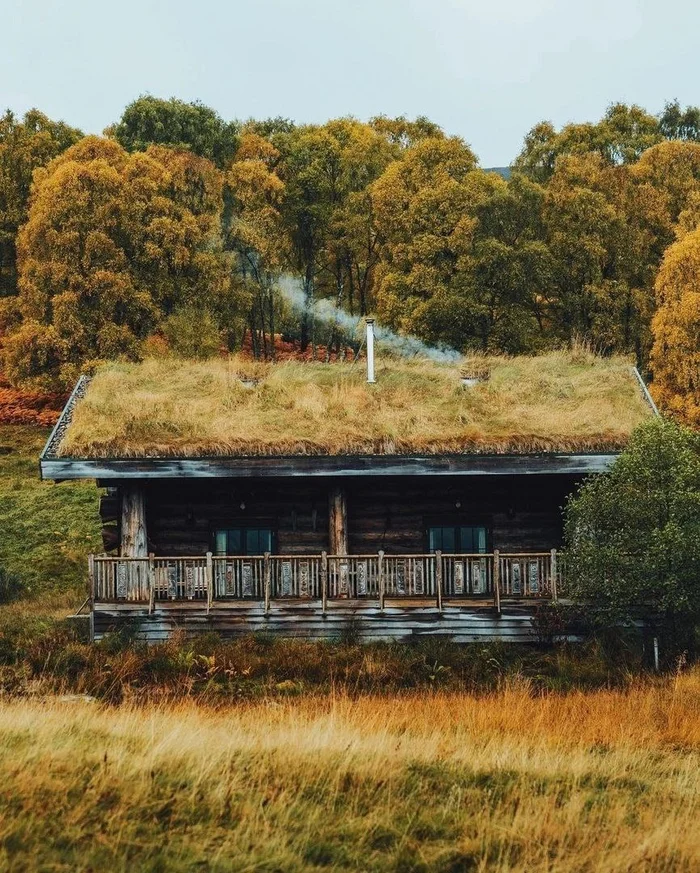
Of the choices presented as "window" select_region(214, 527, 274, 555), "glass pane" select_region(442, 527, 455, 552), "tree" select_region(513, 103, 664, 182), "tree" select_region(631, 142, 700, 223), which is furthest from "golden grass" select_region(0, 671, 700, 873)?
"tree" select_region(513, 103, 664, 182)

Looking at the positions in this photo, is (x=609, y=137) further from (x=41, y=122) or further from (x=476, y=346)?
(x=41, y=122)

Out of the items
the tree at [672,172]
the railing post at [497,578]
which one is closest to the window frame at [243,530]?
the railing post at [497,578]

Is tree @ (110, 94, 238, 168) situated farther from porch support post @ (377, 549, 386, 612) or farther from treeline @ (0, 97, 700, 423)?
porch support post @ (377, 549, 386, 612)

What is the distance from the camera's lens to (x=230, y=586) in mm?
22016

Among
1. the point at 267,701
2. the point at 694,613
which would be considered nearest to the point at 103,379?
the point at 267,701

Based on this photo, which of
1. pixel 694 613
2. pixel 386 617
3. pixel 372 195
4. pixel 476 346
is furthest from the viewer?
pixel 372 195

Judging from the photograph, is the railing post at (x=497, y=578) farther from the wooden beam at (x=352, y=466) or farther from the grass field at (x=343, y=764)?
the wooden beam at (x=352, y=466)

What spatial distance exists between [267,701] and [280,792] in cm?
667

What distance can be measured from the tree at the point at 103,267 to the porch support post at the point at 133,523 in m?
19.5

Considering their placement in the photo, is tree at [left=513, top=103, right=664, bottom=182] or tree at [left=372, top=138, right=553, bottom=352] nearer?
tree at [left=372, top=138, right=553, bottom=352]

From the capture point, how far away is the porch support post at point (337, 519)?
2166 centimetres

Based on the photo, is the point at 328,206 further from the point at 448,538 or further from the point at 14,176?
the point at 448,538

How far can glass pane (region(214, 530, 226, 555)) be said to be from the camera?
23359mm

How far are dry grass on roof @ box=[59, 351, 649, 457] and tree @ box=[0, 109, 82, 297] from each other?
25.2 meters
